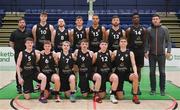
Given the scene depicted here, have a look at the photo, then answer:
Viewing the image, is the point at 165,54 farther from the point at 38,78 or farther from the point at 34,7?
the point at 34,7

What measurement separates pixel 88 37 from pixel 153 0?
13.5m

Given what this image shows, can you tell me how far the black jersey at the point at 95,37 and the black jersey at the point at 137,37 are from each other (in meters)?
0.67

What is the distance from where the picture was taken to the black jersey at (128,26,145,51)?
7.58m

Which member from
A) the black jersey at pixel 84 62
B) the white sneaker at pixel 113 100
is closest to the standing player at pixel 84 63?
the black jersey at pixel 84 62

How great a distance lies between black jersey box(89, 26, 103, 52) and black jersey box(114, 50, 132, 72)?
29.1 inches

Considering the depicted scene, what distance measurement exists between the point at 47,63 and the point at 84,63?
0.73 m

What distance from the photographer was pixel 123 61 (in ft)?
22.8

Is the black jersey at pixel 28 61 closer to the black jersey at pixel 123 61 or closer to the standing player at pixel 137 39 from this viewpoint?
the black jersey at pixel 123 61

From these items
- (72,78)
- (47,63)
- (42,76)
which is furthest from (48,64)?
(72,78)

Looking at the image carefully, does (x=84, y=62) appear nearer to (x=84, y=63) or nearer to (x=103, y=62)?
(x=84, y=63)

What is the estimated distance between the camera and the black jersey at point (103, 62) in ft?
22.9

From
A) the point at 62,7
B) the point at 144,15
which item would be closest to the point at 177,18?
the point at 144,15

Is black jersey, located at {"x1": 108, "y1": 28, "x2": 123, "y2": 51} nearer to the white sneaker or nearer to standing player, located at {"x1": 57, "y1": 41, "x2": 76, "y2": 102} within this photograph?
standing player, located at {"x1": 57, "y1": 41, "x2": 76, "y2": 102}

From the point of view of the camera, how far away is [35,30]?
302 inches
